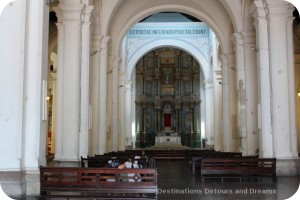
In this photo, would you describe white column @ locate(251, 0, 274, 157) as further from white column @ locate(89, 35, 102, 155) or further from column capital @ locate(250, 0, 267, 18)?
white column @ locate(89, 35, 102, 155)

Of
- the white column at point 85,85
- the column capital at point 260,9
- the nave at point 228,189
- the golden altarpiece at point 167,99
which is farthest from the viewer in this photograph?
the golden altarpiece at point 167,99

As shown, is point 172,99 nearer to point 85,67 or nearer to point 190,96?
point 190,96

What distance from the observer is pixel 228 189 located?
31.9 feet

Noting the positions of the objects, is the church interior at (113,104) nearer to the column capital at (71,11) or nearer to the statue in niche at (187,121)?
the column capital at (71,11)

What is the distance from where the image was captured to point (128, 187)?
8.30 metres

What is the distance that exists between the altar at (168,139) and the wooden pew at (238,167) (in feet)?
73.6

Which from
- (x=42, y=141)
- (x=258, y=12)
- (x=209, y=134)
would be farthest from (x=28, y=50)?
(x=209, y=134)

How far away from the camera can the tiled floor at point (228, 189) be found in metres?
8.56

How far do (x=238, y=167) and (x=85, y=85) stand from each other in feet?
17.3

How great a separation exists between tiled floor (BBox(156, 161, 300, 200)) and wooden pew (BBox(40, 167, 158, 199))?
442 mm

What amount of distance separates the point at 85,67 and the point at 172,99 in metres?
24.5

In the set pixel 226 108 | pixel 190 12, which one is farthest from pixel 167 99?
pixel 226 108

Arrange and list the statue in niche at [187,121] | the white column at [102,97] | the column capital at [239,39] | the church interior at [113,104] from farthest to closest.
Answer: the statue in niche at [187,121] < the white column at [102,97] < the column capital at [239,39] < the church interior at [113,104]

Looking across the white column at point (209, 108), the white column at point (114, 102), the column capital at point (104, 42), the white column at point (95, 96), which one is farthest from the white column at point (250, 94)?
the white column at point (209, 108)
